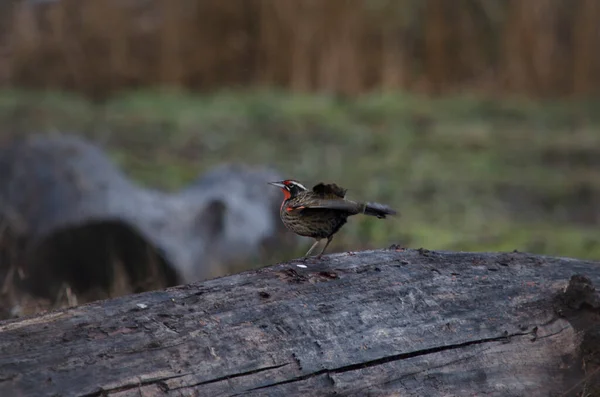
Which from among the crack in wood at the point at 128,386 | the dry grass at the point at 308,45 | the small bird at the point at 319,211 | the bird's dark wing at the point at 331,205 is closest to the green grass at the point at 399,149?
the dry grass at the point at 308,45

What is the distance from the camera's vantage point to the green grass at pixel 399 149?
874 cm

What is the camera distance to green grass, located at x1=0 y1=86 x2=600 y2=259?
874cm

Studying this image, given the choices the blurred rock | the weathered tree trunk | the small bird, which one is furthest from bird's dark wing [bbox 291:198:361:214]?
the blurred rock

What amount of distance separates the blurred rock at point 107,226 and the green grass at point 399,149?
3.35ft

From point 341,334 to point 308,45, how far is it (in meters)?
11.1

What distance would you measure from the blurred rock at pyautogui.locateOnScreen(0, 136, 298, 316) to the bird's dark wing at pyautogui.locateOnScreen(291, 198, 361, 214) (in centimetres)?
163

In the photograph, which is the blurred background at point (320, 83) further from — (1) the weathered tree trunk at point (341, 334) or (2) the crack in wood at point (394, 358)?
(2) the crack in wood at point (394, 358)

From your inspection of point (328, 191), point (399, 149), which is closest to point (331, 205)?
point (328, 191)

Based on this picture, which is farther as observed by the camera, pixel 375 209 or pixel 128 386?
pixel 375 209

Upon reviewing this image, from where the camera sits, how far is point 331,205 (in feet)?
10.8

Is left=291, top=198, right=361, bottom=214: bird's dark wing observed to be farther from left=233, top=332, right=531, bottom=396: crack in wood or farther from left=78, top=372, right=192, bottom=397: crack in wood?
left=78, top=372, right=192, bottom=397: crack in wood

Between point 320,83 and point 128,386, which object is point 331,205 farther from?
point 320,83

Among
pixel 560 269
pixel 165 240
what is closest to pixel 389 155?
pixel 165 240

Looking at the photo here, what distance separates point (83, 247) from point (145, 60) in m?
9.17
